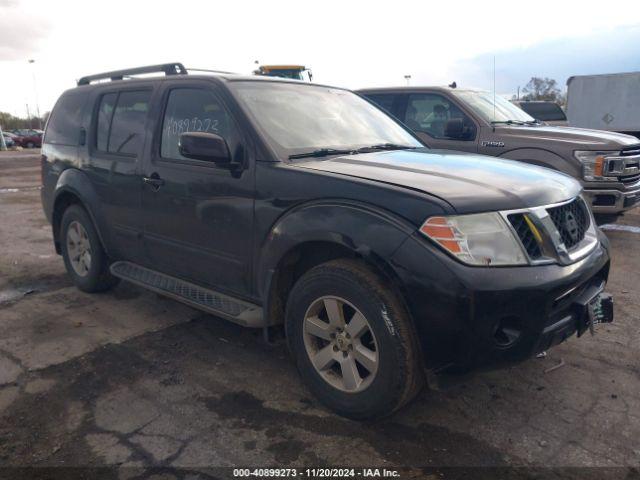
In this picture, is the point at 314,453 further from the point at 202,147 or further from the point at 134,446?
the point at 202,147

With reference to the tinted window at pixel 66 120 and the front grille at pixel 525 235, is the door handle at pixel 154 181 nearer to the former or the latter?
the tinted window at pixel 66 120

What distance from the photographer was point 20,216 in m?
9.21

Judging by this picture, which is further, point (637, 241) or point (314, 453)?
point (637, 241)

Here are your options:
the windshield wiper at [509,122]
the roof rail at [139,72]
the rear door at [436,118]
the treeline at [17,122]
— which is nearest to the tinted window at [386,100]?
the rear door at [436,118]

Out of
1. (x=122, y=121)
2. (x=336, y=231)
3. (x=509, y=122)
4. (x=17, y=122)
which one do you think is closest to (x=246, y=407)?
(x=336, y=231)

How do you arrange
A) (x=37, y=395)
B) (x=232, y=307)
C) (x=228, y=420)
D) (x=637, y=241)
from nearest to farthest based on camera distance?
(x=228, y=420) → (x=37, y=395) → (x=232, y=307) → (x=637, y=241)

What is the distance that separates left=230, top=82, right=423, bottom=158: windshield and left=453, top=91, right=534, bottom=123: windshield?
9.91 feet

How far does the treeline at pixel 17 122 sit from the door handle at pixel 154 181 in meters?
77.0

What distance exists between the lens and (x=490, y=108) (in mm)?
7152

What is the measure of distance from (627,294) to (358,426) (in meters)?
3.22

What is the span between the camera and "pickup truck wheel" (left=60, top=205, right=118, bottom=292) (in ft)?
15.8

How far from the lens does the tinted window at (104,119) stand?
4.54 meters

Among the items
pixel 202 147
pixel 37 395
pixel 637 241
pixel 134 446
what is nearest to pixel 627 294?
pixel 637 241

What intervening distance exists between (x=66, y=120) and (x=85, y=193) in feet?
2.95
